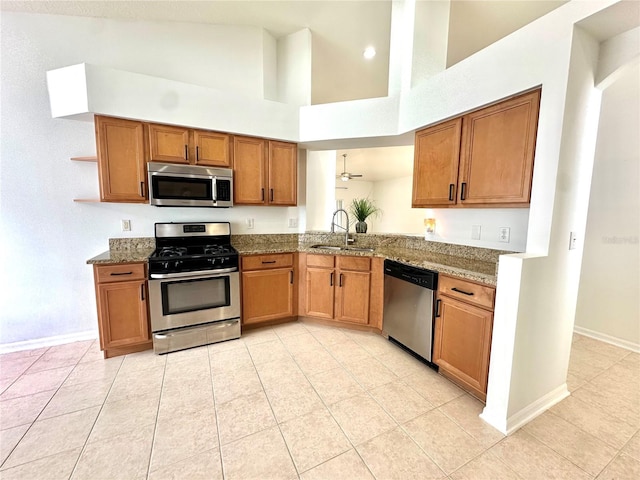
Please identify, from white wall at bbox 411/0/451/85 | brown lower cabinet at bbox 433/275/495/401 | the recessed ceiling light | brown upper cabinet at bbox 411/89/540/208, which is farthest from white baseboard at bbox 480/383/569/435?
the recessed ceiling light

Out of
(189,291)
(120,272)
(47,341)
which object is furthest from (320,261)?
(47,341)

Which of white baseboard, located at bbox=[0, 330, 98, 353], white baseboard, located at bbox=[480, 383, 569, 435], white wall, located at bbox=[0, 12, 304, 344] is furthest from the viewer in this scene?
white baseboard, located at bbox=[0, 330, 98, 353]

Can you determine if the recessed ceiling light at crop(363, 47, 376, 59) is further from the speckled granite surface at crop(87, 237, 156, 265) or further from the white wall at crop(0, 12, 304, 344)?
the speckled granite surface at crop(87, 237, 156, 265)

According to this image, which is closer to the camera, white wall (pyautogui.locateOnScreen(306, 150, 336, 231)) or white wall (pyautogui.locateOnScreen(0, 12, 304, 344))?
white wall (pyautogui.locateOnScreen(0, 12, 304, 344))

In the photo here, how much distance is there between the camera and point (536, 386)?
1.79 meters

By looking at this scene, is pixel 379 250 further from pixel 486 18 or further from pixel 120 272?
pixel 486 18

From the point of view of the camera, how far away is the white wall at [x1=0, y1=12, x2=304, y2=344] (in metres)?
2.40

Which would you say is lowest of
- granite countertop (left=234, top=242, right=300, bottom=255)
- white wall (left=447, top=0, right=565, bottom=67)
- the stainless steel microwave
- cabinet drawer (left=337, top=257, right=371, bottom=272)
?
cabinet drawer (left=337, top=257, right=371, bottom=272)

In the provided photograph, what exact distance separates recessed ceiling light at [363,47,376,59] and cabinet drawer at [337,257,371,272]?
270cm

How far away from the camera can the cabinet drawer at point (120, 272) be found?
2.28m

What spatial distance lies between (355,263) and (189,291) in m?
1.66

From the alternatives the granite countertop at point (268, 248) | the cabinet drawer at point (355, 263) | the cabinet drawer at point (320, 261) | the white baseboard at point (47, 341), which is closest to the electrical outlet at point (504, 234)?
the cabinet drawer at point (355, 263)

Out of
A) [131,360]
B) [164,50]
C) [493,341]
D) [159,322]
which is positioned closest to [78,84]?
[164,50]

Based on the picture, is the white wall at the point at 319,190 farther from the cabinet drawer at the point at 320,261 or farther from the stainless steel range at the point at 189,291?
the stainless steel range at the point at 189,291
